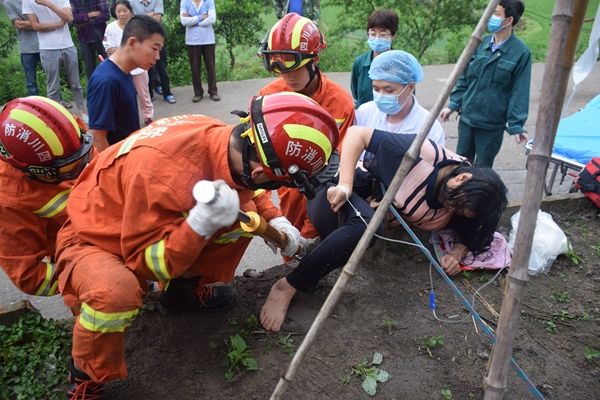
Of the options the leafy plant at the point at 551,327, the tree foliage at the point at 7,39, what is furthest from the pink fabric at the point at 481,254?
the tree foliage at the point at 7,39

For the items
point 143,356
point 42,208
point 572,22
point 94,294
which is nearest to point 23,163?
point 42,208

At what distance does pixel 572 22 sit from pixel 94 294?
1.95 meters

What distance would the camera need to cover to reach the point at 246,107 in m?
7.76

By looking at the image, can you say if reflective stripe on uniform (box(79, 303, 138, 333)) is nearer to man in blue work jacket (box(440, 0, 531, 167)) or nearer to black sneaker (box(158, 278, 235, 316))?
black sneaker (box(158, 278, 235, 316))

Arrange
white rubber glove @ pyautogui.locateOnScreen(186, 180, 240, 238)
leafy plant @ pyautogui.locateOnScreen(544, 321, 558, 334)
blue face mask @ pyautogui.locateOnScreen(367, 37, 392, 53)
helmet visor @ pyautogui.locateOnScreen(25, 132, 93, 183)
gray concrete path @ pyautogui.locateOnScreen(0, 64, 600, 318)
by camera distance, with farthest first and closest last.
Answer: blue face mask @ pyautogui.locateOnScreen(367, 37, 392, 53), gray concrete path @ pyautogui.locateOnScreen(0, 64, 600, 318), leafy plant @ pyautogui.locateOnScreen(544, 321, 558, 334), helmet visor @ pyautogui.locateOnScreen(25, 132, 93, 183), white rubber glove @ pyautogui.locateOnScreen(186, 180, 240, 238)

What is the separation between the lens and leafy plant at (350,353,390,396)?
2465 millimetres

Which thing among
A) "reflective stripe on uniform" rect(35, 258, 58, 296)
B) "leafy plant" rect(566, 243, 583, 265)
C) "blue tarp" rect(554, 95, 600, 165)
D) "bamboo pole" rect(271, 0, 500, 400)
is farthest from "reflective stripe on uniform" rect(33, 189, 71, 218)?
"blue tarp" rect(554, 95, 600, 165)

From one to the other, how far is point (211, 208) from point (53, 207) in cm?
122

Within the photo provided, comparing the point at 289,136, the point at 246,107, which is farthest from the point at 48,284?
the point at 246,107

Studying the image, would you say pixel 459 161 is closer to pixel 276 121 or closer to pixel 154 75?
pixel 276 121

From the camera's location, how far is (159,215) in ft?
7.03

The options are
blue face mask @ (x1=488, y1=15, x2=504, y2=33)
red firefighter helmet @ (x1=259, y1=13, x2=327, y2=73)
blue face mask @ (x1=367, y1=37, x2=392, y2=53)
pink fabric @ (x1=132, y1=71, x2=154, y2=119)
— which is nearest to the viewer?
red firefighter helmet @ (x1=259, y1=13, x2=327, y2=73)

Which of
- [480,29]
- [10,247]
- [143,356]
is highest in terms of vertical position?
[480,29]

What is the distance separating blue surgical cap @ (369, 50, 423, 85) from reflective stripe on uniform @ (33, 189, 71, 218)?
7.13 feet
